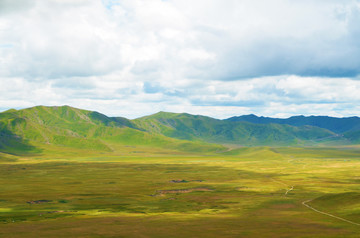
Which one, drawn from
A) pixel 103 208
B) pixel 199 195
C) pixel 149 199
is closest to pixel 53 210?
pixel 103 208

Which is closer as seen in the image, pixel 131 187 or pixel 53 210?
pixel 53 210

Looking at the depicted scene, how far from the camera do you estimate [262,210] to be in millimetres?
108438

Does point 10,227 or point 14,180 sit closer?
point 10,227

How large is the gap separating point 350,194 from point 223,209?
3932 centimetres

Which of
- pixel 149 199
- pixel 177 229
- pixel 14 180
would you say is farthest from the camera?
pixel 14 180

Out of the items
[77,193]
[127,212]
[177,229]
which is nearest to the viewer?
[177,229]

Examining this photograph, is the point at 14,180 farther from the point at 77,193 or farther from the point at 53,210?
the point at 53,210

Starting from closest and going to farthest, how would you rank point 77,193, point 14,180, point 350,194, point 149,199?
point 350,194
point 149,199
point 77,193
point 14,180

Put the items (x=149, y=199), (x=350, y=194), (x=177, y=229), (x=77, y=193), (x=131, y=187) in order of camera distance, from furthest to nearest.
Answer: (x=131, y=187)
(x=77, y=193)
(x=149, y=199)
(x=350, y=194)
(x=177, y=229)

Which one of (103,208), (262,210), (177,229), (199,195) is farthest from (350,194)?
(103,208)

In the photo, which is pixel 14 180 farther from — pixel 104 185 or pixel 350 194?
pixel 350 194

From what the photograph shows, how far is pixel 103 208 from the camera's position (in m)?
112

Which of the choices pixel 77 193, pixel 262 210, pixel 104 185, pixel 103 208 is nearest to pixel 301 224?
pixel 262 210

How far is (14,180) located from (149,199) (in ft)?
297
